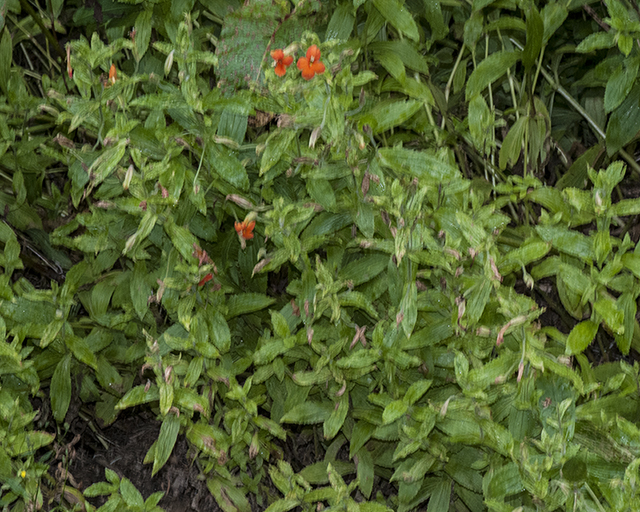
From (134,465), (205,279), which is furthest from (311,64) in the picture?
(134,465)

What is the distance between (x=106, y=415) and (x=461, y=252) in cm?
107

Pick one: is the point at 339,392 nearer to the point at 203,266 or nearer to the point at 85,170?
the point at 203,266

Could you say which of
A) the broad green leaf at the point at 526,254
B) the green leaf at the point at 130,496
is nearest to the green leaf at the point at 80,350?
the green leaf at the point at 130,496

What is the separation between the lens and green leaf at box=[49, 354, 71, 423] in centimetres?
Answer: 170

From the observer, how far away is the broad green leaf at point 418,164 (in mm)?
1362

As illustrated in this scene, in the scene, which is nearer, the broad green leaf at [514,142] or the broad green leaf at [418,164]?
the broad green leaf at [418,164]

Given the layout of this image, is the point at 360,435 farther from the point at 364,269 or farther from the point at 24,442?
the point at 24,442

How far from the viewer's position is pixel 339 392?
5.05 feet

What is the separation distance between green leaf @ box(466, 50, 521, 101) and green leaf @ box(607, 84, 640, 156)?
26 cm

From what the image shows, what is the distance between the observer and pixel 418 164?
1371mm

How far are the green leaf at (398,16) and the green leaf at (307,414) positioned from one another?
Result: 0.82 m

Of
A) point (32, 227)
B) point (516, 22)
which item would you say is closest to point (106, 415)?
point (32, 227)

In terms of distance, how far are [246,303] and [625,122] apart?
0.95 meters

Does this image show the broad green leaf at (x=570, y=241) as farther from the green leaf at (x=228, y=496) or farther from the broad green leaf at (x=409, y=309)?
the green leaf at (x=228, y=496)
